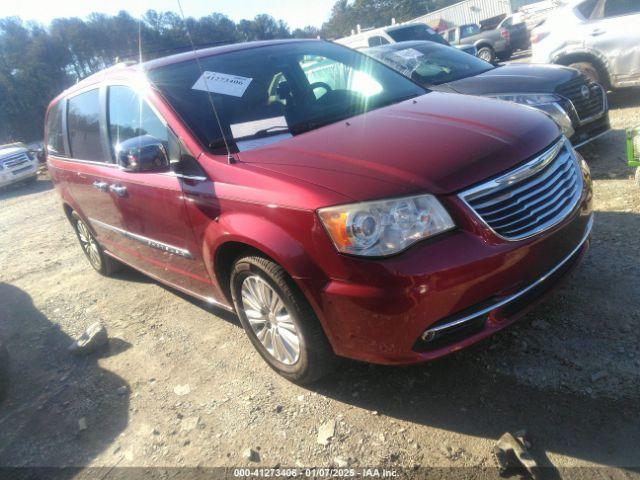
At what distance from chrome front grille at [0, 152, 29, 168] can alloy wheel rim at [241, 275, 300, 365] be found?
13701mm

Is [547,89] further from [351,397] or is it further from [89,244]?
[89,244]

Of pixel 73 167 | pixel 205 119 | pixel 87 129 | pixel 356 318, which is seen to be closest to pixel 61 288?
pixel 73 167

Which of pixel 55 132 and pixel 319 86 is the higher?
pixel 319 86

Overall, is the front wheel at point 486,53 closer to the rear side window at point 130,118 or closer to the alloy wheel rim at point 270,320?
the rear side window at point 130,118

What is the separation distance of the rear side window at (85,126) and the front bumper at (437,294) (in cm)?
254

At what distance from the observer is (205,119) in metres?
2.82

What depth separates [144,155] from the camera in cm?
275

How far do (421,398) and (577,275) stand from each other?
1.43 meters

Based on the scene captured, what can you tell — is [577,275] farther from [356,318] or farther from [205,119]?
[205,119]

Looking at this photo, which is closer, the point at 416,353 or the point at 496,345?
the point at 416,353

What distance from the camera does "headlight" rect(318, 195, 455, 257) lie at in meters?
2.06

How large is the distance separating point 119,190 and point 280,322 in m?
1.66

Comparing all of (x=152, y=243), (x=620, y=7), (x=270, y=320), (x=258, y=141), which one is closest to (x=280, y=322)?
(x=270, y=320)

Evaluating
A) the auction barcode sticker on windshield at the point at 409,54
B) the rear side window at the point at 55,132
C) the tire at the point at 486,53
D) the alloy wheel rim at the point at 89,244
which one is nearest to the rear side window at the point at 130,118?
the rear side window at the point at 55,132
